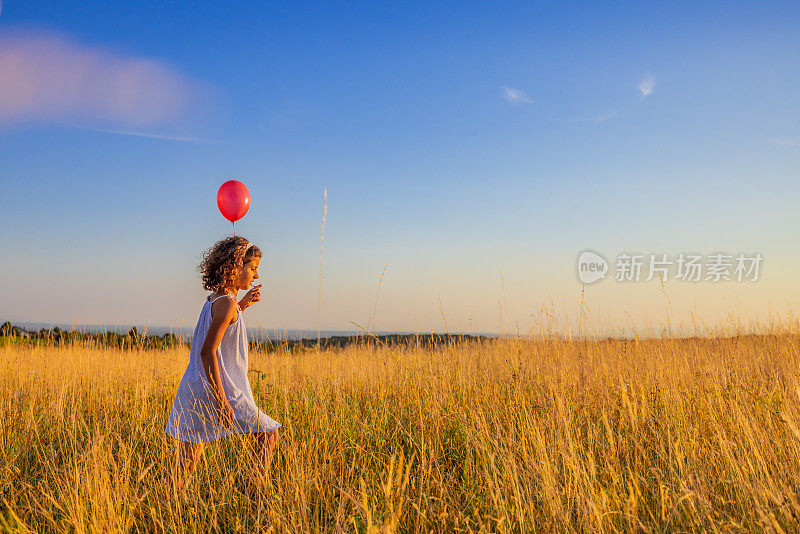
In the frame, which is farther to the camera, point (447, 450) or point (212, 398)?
point (447, 450)

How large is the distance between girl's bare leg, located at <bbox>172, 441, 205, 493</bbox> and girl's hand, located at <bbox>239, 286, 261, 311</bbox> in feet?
2.84

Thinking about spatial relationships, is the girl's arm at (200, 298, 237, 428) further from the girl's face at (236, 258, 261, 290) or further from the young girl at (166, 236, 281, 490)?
the girl's face at (236, 258, 261, 290)

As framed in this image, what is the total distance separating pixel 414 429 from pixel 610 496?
5.19ft

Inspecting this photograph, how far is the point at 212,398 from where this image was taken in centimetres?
301

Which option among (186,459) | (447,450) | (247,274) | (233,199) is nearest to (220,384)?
(186,459)

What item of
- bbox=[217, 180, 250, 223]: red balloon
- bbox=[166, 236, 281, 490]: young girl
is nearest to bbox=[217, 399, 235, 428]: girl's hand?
bbox=[166, 236, 281, 490]: young girl

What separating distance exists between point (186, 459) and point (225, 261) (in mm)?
1203

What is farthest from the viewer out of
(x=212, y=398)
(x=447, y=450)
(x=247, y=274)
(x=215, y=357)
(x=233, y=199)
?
(x=233, y=199)

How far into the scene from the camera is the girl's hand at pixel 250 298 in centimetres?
327

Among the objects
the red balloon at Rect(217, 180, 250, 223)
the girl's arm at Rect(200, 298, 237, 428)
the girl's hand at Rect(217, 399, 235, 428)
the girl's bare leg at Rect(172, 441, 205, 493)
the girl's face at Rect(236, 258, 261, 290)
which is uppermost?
the red balloon at Rect(217, 180, 250, 223)

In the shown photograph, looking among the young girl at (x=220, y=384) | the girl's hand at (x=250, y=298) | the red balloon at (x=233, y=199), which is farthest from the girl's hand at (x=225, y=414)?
the red balloon at (x=233, y=199)

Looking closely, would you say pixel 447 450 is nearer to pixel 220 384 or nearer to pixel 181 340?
pixel 220 384

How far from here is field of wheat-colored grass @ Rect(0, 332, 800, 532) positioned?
7.95 ft

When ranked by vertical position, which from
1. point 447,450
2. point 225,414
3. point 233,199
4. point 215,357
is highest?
point 233,199
